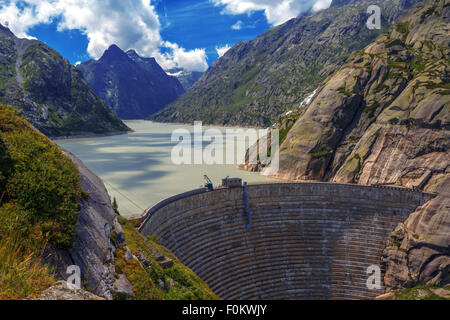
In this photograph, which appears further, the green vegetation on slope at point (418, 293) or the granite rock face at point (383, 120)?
the granite rock face at point (383, 120)

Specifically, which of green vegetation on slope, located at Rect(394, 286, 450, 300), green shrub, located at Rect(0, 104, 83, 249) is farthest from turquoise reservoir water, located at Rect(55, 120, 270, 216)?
green vegetation on slope, located at Rect(394, 286, 450, 300)

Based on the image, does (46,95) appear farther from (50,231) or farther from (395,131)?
(50,231)

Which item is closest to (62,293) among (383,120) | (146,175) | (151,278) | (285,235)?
(151,278)

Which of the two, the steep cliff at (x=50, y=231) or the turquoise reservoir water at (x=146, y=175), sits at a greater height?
the turquoise reservoir water at (x=146, y=175)

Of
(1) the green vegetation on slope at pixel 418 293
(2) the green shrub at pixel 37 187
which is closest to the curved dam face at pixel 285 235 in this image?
(1) the green vegetation on slope at pixel 418 293

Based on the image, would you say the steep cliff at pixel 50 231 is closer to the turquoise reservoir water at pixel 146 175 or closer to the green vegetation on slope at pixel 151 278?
the green vegetation on slope at pixel 151 278
